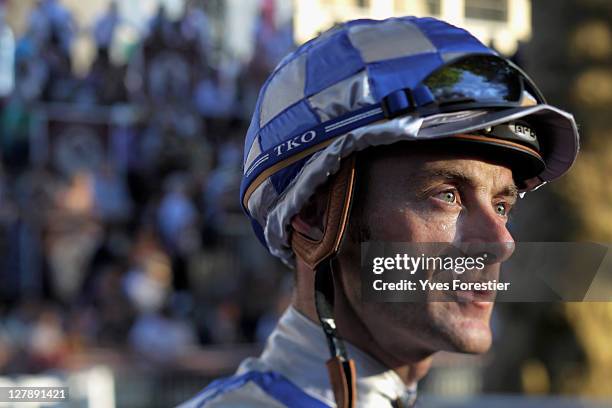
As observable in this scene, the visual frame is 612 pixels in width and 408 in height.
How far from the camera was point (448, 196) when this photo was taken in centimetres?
166

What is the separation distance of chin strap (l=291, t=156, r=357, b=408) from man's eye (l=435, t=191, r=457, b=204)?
0.14m

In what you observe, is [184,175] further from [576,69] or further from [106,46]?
[576,69]

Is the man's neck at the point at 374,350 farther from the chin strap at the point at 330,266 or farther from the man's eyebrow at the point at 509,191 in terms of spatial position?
the man's eyebrow at the point at 509,191

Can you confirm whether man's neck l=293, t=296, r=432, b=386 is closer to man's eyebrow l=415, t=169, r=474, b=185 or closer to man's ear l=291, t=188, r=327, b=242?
man's ear l=291, t=188, r=327, b=242

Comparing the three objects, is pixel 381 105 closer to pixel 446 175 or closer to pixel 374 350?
pixel 446 175

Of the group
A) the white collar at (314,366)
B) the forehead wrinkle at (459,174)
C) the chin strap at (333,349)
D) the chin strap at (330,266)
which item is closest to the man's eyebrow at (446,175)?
the forehead wrinkle at (459,174)

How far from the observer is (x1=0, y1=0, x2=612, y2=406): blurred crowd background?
708 centimetres

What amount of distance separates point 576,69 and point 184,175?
3875mm

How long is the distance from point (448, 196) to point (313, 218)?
0.26 m

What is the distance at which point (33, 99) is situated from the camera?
8.09 m

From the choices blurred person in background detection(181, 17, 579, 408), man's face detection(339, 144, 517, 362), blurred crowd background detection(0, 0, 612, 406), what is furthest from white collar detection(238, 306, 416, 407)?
blurred crowd background detection(0, 0, 612, 406)

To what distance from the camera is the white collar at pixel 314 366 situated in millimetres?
1825

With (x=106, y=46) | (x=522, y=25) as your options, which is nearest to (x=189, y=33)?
(x=106, y=46)

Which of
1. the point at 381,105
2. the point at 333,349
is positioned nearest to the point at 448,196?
the point at 381,105
